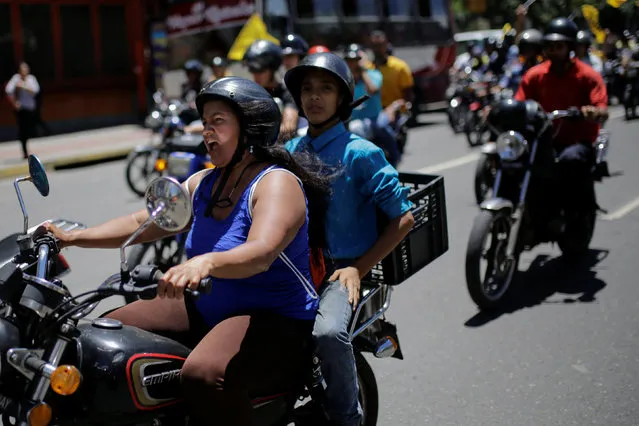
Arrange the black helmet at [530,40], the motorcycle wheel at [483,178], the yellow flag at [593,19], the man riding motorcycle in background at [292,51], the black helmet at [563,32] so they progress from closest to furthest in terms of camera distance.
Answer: the black helmet at [563,32]
the man riding motorcycle in background at [292,51]
the motorcycle wheel at [483,178]
the black helmet at [530,40]
the yellow flag at [593,19]

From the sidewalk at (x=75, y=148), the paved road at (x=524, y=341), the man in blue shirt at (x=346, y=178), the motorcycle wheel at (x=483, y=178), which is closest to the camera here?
the man in blue shirt at (x=346, y=178)

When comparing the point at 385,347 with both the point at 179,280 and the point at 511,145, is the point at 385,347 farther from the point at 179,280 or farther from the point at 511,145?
the point at 511,145

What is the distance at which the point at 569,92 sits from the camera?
6.14 metres

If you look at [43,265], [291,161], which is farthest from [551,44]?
[43,265]

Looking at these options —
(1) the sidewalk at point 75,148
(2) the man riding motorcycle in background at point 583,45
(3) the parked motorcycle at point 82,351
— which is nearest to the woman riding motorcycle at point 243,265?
Answer: (3) the parked motorcycle at point 82,351

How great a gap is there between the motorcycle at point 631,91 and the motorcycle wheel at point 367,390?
560 inches

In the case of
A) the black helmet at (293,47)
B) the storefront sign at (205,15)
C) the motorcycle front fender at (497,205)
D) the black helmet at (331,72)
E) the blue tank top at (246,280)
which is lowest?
the motorcycle front fender at (497,205)

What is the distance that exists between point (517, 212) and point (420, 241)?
2256 mm

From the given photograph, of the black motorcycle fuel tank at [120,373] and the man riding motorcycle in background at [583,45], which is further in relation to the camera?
the man riding motorcycle in background at [583,45]

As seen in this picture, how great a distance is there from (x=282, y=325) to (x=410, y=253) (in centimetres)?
100

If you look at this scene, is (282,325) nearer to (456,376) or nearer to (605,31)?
(456,376)

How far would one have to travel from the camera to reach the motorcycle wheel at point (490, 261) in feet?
17.0

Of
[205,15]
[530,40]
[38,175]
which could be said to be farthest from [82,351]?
[205,15]

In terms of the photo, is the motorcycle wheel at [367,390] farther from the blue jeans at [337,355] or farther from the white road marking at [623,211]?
the white road marking at [623,211]
